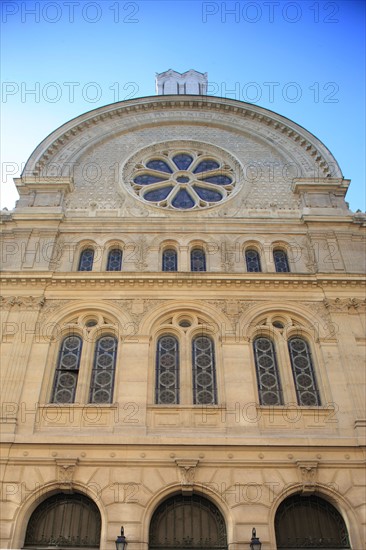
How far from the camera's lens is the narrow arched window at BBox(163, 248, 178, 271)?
19188mm

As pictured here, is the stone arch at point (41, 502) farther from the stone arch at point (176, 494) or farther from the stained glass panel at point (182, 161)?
the stained glass panel at point (182, 161)

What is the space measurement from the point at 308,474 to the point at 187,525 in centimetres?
326

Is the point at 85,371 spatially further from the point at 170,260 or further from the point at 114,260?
the point at 170,260

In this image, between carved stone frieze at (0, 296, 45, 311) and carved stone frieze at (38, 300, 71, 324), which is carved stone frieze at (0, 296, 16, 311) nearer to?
carved stone frieze at (0, 296, 45, 311)

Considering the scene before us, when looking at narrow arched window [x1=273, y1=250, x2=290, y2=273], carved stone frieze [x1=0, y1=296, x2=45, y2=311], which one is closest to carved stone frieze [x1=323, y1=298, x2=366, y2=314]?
narrow arched window [x1=273, y1=250, x2=290, y2=273]

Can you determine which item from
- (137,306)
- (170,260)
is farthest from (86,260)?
(137,306)

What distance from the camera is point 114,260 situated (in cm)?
1953

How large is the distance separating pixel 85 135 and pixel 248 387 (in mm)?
14514

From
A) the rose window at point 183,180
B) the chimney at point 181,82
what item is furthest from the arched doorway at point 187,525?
the chimney at point 181,82

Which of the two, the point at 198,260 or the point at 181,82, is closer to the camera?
the point at 198,260

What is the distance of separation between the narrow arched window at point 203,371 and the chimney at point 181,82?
18179mm

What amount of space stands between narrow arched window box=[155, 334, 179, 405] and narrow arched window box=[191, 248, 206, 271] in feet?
10.3

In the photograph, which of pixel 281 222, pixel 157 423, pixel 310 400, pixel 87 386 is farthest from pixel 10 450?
pixel 281 222

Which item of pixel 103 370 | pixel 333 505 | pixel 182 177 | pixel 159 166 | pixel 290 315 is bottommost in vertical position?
pixel 333 505
